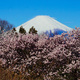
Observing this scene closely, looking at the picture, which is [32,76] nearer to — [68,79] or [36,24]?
[68,79]

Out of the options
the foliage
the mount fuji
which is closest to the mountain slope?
the mount fuji

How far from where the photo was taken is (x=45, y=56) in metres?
6.26

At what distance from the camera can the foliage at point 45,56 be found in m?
5.91

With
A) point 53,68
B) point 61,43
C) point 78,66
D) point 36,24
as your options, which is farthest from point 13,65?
point 36,24

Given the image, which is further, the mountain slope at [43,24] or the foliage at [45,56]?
the mountain slope at [43,24]

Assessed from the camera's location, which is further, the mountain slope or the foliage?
the mountain slope

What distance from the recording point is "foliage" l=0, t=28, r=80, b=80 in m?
5.91

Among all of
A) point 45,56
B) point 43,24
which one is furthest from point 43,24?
point 45,56

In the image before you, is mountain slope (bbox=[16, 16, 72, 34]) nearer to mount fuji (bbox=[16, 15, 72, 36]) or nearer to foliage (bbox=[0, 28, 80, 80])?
mount fuji (bbox=[16, 15, 72, 36])

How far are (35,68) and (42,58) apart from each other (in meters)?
0.53

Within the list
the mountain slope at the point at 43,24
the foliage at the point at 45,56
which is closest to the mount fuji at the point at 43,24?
the mountain slope at the point at 43,24

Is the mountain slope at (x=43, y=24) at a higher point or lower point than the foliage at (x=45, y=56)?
higher

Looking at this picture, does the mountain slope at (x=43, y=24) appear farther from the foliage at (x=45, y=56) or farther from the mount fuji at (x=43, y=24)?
the foliage at (x=45, y=56)

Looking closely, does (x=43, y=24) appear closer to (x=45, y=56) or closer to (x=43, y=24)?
(x=43, y=24)
